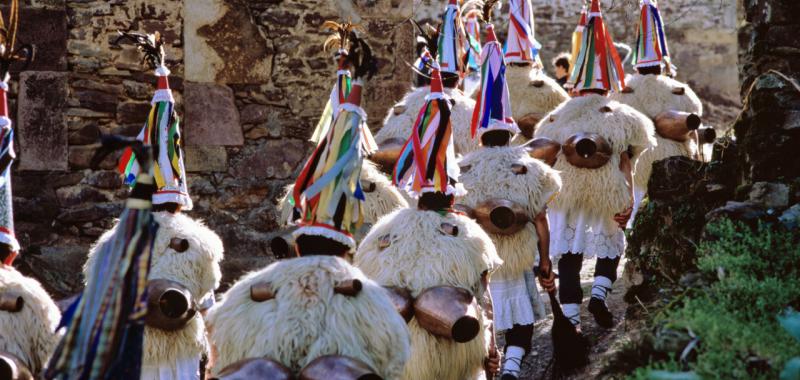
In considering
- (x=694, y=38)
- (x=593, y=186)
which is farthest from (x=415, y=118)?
(x=694, y=38)

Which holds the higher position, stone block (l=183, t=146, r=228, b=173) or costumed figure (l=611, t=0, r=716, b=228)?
costumed figure (l=611, t=0, r=716, b=228)

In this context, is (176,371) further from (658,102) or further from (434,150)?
(658,102)

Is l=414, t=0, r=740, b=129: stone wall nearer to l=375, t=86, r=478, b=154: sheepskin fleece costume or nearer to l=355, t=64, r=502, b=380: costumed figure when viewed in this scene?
l=375, t=86, r=478, b=154: sheepskin fleece costume

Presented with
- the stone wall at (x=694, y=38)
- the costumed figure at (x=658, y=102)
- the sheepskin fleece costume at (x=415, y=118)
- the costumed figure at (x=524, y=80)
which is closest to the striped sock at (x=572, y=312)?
the sheepskin fleece costume at (x=415, y=118)

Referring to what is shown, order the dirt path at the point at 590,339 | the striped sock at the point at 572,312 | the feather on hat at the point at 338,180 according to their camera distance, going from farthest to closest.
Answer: the striped sock at the point at 572,312 → the dirt path at the point at 590,339 → the feather on hat at the point at 338,180

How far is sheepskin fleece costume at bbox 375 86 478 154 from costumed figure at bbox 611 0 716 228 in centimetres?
141

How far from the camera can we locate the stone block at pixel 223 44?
9.17 meters

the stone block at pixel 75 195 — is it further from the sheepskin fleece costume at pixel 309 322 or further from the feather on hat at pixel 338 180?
the sheepskin fleece costume at pixel 309 322

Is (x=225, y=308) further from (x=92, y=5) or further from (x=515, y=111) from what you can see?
(x=92, y=5)

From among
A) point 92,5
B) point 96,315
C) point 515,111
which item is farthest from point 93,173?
point 96,315

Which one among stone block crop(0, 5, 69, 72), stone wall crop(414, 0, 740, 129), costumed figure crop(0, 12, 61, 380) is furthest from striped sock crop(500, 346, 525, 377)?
stone wall crop(414, 0, 740, 129)

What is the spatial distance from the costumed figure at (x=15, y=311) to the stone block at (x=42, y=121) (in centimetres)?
365

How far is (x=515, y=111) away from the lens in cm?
873

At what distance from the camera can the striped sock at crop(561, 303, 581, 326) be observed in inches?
284
